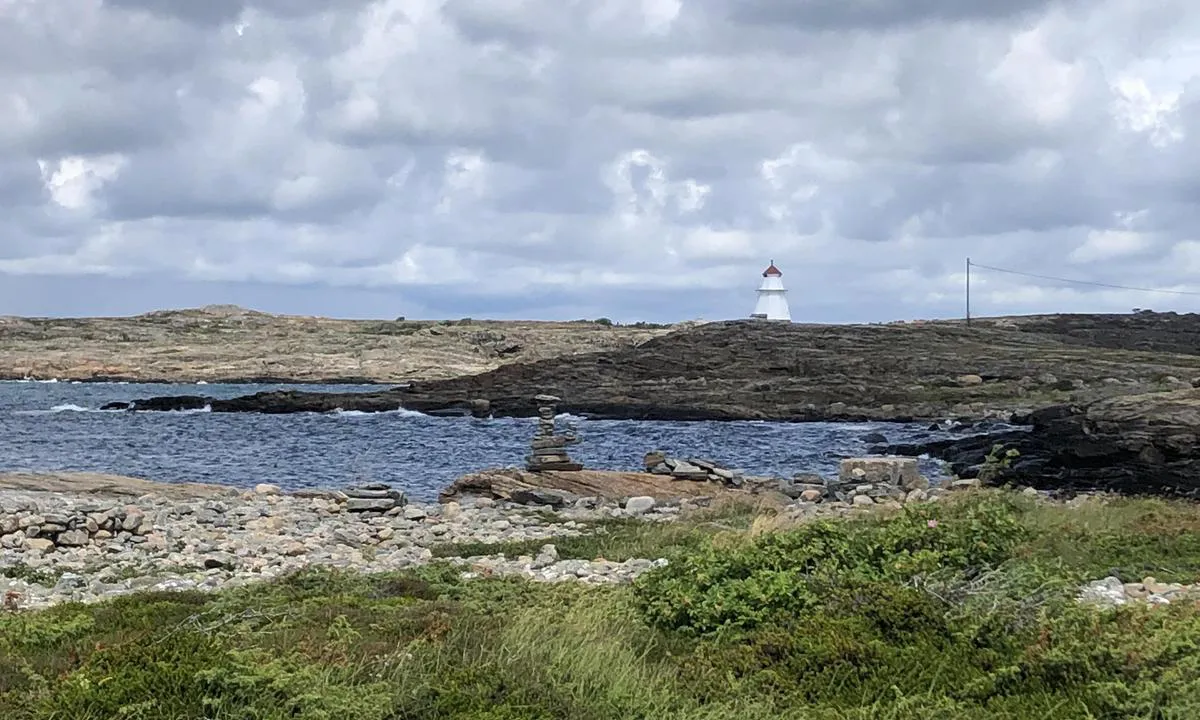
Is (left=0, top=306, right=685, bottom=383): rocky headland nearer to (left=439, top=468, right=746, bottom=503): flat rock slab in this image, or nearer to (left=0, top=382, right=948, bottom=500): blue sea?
(left=0, top=382, right=948, bottom=500): blue sea

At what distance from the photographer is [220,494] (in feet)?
84.2

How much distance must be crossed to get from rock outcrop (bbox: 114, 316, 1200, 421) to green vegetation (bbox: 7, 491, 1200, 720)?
45.6 m

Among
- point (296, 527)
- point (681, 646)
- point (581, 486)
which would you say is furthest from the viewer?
point (581, 486)

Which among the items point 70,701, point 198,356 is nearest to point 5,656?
point 70,701

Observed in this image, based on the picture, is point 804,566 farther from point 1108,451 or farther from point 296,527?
point 1108,451

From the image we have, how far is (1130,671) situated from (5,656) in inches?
277

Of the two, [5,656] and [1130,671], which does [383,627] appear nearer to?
Answer: [5,656]

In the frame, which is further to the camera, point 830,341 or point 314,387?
point 314,387

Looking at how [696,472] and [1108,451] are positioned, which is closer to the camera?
[696,472]

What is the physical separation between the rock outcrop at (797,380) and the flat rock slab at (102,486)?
34830 mm

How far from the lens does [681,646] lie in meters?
8.67

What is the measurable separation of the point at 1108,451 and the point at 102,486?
2405 centimetres

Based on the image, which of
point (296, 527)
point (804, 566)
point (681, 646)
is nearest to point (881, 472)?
point (296, 527)

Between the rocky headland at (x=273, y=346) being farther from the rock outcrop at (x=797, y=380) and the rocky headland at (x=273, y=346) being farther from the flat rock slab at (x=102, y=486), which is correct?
the flat rock slab at (x=102, y=486)
